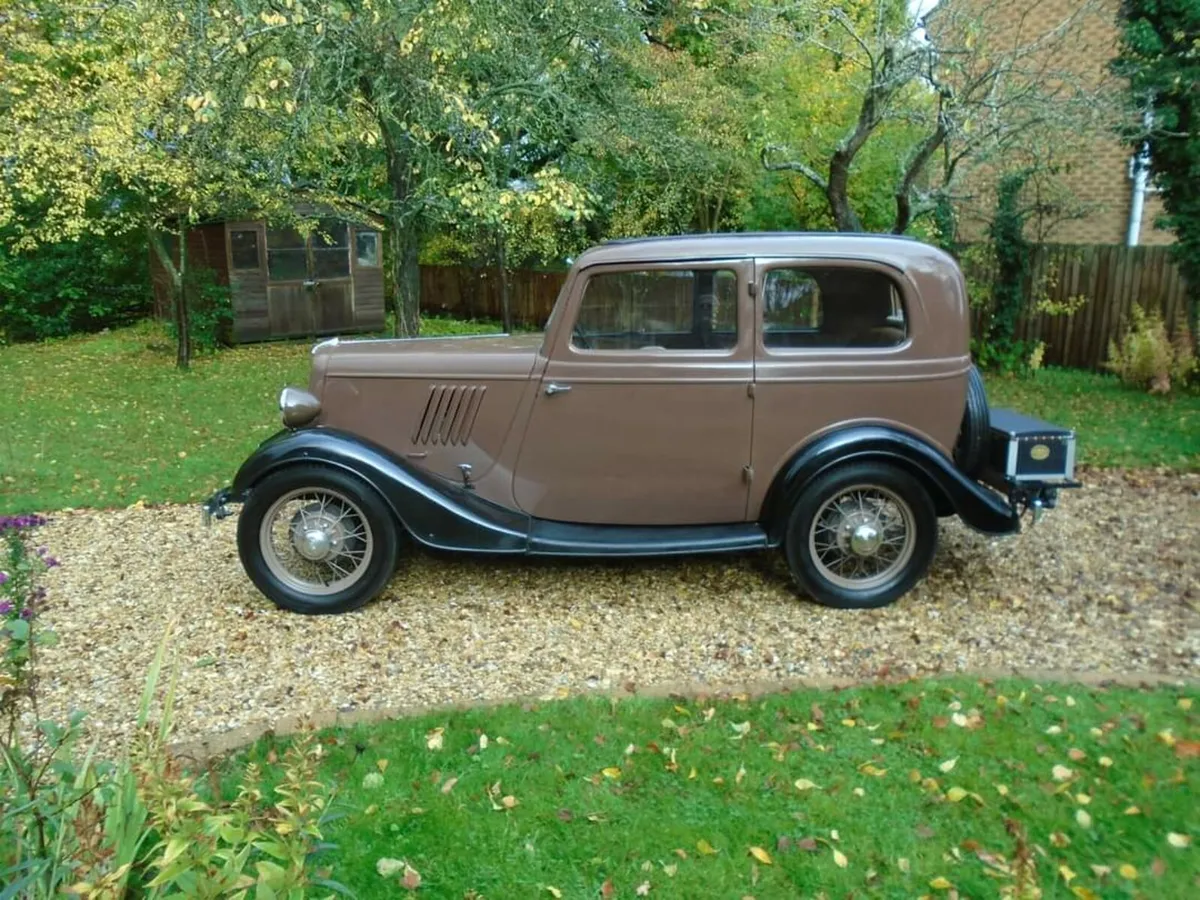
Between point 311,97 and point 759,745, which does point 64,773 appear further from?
point 311,97

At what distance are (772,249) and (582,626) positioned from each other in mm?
2223

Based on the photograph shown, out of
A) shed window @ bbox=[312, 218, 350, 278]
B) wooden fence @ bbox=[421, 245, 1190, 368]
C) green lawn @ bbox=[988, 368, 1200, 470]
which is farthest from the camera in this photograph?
shed window @ bbox=[312, 218, 350, 278]

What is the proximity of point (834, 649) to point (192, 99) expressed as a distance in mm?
5056

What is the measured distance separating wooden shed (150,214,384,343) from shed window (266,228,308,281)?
18 millimetres

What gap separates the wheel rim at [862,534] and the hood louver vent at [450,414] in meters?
1.92

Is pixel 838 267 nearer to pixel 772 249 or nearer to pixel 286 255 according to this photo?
pixel 772 249

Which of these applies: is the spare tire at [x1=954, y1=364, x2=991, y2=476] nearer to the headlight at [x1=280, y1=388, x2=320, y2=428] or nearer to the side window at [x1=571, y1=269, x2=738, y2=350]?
the side window at [x1=571, y1=269, x2=738, y2=350]

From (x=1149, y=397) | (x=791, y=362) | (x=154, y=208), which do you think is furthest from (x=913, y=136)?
(x=154, y=208)

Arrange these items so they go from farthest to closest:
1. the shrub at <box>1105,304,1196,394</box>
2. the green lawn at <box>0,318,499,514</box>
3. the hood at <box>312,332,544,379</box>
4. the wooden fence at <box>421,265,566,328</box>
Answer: the wooden fence at <box>421,265,566,328</box> → the shrub at <box>1105,304,1196,394</box> → the green lawn at <box>0,318,499,514</box> → the hood at <box>312,332,544,379</box>

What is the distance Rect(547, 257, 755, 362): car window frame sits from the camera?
16.1ft

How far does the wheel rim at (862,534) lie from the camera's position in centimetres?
500

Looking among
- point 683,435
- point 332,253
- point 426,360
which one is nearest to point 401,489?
point 426,360

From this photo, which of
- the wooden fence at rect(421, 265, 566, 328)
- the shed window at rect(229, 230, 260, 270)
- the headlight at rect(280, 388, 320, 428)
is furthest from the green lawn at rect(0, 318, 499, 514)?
the wooden fence at rect(421, 265, 566, 328)

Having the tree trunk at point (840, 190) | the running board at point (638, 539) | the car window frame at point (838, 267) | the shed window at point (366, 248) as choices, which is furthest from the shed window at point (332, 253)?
the car window frame at point (838, 267)
